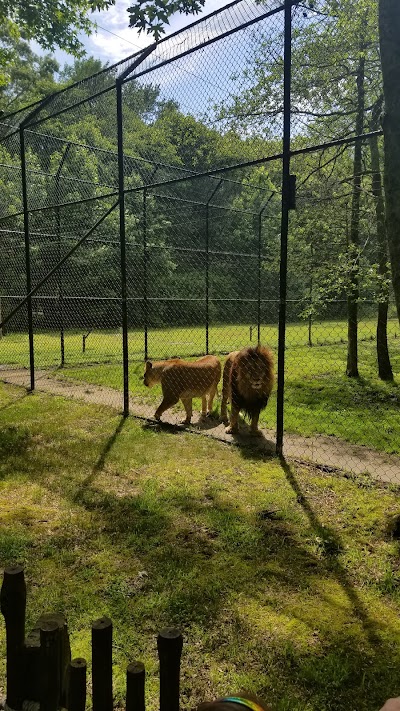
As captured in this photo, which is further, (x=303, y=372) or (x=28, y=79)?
(x=28, y=79)

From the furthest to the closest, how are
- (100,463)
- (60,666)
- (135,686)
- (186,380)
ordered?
(186,380), (100,463), (60,666), (135,686)

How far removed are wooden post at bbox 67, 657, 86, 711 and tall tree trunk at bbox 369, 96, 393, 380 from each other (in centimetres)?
637

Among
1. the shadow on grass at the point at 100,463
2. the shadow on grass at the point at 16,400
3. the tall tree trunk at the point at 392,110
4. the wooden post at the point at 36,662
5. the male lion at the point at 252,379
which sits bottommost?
the shadow on grass at the point at 100,463

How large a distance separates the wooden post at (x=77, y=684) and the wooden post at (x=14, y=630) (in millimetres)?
210

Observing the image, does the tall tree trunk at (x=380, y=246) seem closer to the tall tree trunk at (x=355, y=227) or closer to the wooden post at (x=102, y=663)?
the tall tree trunk at (x=355, y=227)

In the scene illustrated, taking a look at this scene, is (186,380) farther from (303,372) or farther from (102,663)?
(102,663)

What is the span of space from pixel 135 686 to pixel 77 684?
18 cm

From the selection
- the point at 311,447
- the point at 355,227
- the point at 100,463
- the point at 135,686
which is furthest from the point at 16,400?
the point at 135,686

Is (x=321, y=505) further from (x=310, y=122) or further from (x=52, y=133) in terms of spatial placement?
(x=52, y=133)

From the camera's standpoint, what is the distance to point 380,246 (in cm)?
759

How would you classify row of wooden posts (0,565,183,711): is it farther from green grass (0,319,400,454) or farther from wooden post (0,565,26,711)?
green grass (0,319,400,454)

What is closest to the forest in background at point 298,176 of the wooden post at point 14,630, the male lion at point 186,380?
the male lion at point 186,380

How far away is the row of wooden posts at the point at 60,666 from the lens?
51.7 inches

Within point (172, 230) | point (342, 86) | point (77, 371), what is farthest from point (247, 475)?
point (172, 230)
